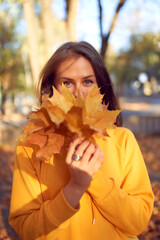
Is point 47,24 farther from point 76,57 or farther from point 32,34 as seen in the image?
point 76,57

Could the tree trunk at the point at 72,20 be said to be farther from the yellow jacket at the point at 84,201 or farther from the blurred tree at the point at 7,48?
the blurred tree at the point at 7,48

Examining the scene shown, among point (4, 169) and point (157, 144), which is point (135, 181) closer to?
point (4, 169)

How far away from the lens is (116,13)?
532 centimetres

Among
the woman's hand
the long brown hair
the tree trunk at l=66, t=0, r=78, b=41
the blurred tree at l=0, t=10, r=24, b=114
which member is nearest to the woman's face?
the long brown hair

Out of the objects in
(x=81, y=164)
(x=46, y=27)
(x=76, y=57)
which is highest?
(x=46, y=27)

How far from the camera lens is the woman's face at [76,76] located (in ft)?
4.89

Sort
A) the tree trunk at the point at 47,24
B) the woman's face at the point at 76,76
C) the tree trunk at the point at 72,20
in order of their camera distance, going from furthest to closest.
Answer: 1. the tree trunk at the point at 47,24
2. the tree trunk at the point at 72,20
3. the woman's face at the point at 76,76

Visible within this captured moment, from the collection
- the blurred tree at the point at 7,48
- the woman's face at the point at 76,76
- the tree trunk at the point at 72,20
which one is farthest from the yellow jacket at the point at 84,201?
Result: the blurred tree at the point at 7,48

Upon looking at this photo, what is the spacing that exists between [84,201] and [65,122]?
539 millimetres

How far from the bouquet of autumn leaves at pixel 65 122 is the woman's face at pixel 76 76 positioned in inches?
16.7

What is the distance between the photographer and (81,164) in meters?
1.02

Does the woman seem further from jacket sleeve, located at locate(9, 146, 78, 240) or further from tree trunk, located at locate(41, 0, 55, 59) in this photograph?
tree trunk, located at locate(41, 0, 55, 59)

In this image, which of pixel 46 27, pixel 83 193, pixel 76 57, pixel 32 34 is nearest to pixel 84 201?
pixel 83 193

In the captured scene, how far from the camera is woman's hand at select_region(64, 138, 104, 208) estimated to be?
1.03 m
